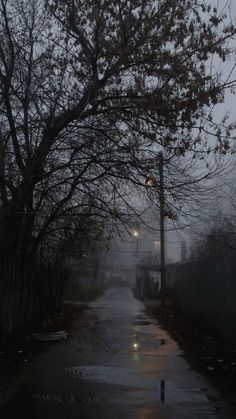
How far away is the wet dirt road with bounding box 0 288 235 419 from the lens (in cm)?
830

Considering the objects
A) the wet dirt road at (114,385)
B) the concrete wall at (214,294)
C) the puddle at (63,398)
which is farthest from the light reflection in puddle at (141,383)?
the concrete wall at (214,294)

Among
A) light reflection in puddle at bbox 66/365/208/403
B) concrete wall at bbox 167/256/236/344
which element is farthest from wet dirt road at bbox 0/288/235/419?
concrete wall at bbox 167/256/236/344

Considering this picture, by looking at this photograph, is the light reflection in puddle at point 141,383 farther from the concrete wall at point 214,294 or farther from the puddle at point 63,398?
the concrete wall at point 214,294

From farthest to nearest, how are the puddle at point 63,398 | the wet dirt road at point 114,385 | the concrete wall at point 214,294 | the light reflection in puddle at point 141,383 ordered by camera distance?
the concrete wall at point 214,294 → the light reflection in puddle at point 141,383 → the puddle at point 63,398 → the wet dirt road at point 114,385

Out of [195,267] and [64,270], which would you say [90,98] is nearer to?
[195,267]

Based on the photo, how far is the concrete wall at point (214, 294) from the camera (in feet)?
45.1

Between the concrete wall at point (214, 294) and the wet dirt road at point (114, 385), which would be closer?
the wet dirt road at point (114, 385)

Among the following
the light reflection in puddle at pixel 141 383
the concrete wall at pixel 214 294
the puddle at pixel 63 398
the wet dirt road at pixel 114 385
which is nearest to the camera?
the wet dirt road at pixel 114 385

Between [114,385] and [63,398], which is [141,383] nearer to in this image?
[114,385]

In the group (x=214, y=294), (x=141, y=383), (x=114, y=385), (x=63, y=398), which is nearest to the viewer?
(x=63, y=398)

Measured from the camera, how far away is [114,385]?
33.1 ft

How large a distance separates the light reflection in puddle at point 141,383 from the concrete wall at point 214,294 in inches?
113

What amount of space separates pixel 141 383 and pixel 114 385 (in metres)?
0.49

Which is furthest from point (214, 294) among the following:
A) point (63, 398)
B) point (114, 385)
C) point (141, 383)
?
point (63, 398)
